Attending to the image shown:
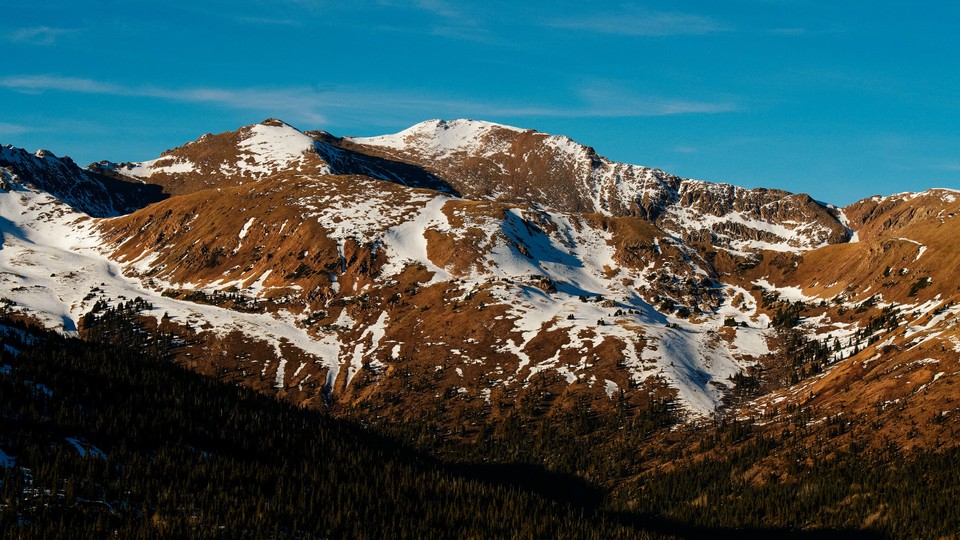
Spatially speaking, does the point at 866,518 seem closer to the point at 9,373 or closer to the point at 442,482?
the point at 442,482

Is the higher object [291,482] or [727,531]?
[727,531]

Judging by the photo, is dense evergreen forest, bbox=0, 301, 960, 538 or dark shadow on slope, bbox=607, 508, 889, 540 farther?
dark shadow on slope, bbox=607, 508, 889, 540

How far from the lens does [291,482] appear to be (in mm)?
153375

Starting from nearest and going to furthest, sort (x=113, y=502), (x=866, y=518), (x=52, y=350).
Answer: (x=113, y=502), (x=866, y=518), (x=52, y=350)

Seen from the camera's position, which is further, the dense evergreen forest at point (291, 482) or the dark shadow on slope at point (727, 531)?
the dark shadow on slope at point (727, 531)

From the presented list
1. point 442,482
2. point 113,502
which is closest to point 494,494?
point 442,482

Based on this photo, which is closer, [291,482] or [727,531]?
[291,482]

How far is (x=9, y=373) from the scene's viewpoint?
152500 mm

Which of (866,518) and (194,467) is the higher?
(866,518)

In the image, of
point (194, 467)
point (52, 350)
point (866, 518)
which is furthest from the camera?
point (52, 350)

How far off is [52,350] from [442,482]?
90955 mm

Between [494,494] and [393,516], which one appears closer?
[393,516]

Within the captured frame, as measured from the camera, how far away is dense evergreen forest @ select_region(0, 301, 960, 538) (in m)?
126

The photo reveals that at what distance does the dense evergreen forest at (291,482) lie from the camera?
126500 millimetres
